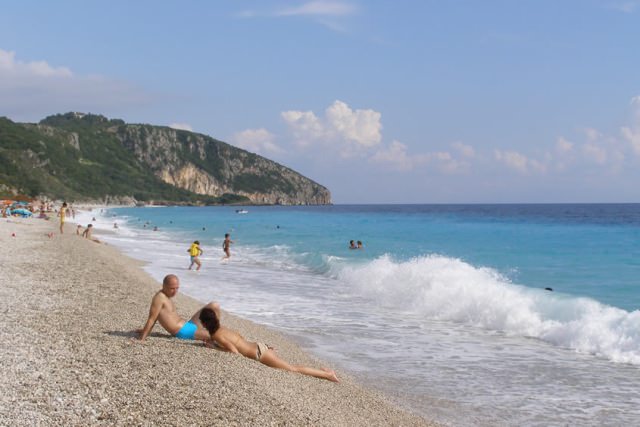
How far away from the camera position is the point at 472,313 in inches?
565

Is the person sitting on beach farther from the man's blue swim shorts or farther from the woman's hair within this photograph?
the woman's hair

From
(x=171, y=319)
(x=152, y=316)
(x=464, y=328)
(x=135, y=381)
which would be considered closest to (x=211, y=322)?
(x=171, y=319)

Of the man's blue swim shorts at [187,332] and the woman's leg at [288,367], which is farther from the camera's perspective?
the man's blue swim shorts at [187,332]

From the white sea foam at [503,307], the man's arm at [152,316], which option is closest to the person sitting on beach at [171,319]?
the man's arm at [152,316]

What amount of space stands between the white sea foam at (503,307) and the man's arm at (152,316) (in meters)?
7.97

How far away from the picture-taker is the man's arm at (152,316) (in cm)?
788

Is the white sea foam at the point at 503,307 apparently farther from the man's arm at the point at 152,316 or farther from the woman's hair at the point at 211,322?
the man's arm at the point at 152,316

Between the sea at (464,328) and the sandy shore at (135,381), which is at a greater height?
the sandy shore at (135,381)

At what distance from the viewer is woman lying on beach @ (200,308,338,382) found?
7613 millimetres

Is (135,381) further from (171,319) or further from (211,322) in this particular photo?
(171,319)

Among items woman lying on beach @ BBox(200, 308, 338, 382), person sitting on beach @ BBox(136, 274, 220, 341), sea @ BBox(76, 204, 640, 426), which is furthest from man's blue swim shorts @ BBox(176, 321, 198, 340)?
sea @ BBox(76, 204, 640, 426)

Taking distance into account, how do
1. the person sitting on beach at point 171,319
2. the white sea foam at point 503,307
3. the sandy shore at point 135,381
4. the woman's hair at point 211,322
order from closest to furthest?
the sandy shore at point 135,381, the woman's hair at point 211,322, the person sitting on beach at point 171,319, the white sea foam at point 503,307

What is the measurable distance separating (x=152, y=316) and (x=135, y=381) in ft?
6.77

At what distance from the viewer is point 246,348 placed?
7.71 metres
